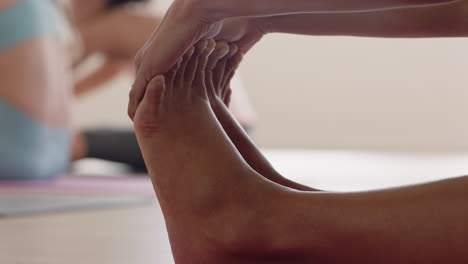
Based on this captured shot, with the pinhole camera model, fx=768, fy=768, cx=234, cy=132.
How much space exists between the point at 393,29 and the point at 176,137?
0.80ft

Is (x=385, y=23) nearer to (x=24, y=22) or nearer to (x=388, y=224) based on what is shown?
(x=388, y=224)

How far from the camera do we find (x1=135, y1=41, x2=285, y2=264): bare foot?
67 cm

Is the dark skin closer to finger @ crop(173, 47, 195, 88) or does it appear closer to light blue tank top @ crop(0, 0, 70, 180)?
finger @ crop(173, 47, 195, 88)

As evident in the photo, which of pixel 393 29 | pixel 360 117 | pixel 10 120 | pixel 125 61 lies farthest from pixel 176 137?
pixel 360 117

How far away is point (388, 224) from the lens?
613 millimetres

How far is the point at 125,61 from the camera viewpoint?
289 centimetres

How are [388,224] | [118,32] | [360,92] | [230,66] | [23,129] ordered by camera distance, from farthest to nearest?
[360,92] → [118,32] → [23,129] → [230,66] → [388,224]

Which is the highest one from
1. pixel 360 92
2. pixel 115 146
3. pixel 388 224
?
pixel 360 92

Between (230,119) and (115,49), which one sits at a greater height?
(115,49)

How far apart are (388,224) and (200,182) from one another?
0.58ft

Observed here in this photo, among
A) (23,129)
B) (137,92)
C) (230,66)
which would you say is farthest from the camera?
(23,129)

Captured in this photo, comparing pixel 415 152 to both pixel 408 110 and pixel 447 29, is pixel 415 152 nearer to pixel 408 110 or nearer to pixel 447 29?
pixel 408 110

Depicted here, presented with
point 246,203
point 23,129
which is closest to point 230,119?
point 246,203

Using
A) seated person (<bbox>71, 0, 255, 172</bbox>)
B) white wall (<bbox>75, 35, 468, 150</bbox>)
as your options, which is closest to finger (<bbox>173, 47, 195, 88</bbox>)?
seated person (<bbox>71, 0, 255, 172</bbox>)
